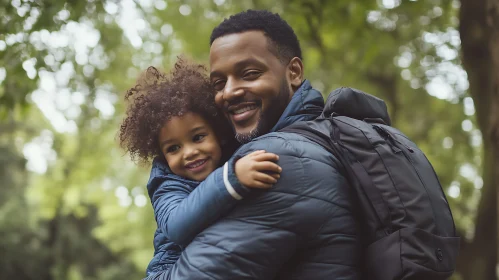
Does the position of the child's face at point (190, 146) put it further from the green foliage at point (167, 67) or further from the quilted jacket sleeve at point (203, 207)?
the green foliage at point (167, 67)

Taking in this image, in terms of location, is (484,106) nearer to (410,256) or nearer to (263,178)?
(410,256)

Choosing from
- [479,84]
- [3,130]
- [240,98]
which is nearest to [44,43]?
[240,98]

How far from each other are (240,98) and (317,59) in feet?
26.8

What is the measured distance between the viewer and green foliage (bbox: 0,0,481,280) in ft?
19.4

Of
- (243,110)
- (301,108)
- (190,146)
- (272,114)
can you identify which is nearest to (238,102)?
(243,110)

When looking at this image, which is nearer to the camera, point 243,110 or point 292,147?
point 292,147

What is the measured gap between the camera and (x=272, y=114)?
8.36 feet

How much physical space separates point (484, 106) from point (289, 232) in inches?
199

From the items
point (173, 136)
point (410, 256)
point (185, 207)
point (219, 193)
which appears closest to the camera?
point (410, 256)

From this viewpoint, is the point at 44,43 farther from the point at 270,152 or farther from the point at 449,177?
the point at 449,177

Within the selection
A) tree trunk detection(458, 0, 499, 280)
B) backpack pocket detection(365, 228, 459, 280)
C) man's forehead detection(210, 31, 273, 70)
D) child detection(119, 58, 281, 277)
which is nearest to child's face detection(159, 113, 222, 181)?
child detection(119, 58, 281, 277)

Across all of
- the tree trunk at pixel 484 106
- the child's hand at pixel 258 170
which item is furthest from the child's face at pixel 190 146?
the tree trunk at pixel 484 106

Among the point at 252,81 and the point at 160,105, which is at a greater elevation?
the point at 160,105

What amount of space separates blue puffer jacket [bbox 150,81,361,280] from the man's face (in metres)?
0.43
